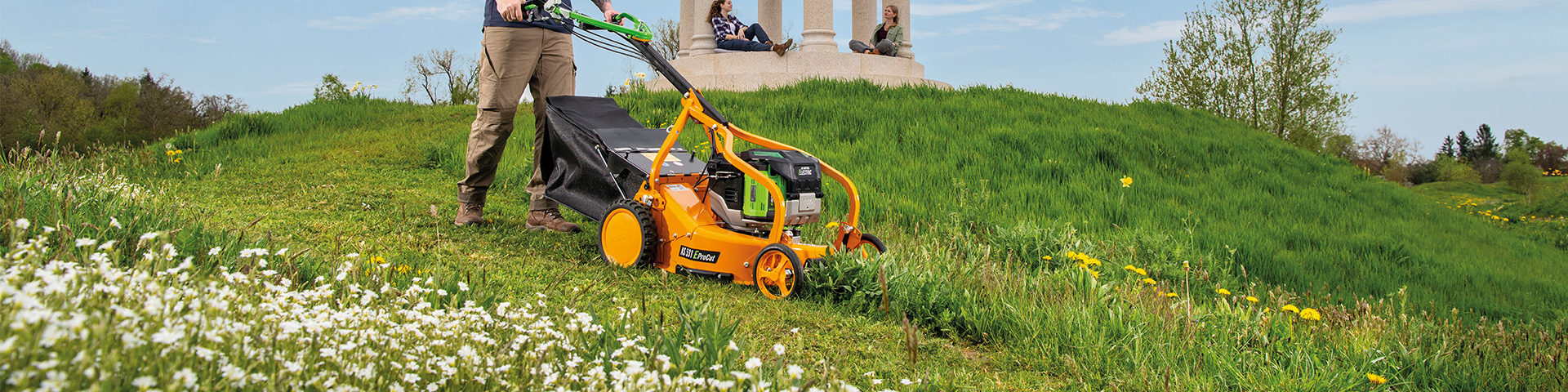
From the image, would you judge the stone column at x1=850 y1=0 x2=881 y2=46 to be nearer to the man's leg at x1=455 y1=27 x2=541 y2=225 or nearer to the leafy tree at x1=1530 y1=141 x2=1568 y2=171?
the man's leg at x1=455 y1=27 x2=541 y2=225

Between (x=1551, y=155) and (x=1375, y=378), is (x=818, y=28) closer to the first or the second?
(x=1375, y=378)

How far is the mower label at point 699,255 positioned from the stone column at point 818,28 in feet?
→ 32.9

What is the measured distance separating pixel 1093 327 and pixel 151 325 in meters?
2.84

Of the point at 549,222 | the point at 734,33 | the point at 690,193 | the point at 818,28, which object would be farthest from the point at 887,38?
the point at 690,193

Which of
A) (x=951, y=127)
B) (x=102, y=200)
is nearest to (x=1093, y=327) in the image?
(x=102, y=200)

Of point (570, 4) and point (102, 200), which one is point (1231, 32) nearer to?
point (570, 4)

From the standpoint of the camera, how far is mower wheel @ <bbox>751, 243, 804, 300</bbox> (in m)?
3.58

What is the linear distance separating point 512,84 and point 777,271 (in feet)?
7.58

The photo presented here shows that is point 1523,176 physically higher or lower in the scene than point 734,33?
lower

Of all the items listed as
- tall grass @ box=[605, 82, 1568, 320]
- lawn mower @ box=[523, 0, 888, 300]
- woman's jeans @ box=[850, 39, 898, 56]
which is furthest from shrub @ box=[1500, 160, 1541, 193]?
lawn mower @ box=[523, 0, 888, 300]

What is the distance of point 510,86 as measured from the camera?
16.9 ft

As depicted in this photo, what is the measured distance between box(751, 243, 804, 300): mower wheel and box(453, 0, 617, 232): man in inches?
70.9

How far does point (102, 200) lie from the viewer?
3.85 metres

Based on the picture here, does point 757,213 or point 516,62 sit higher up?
point 516,62
